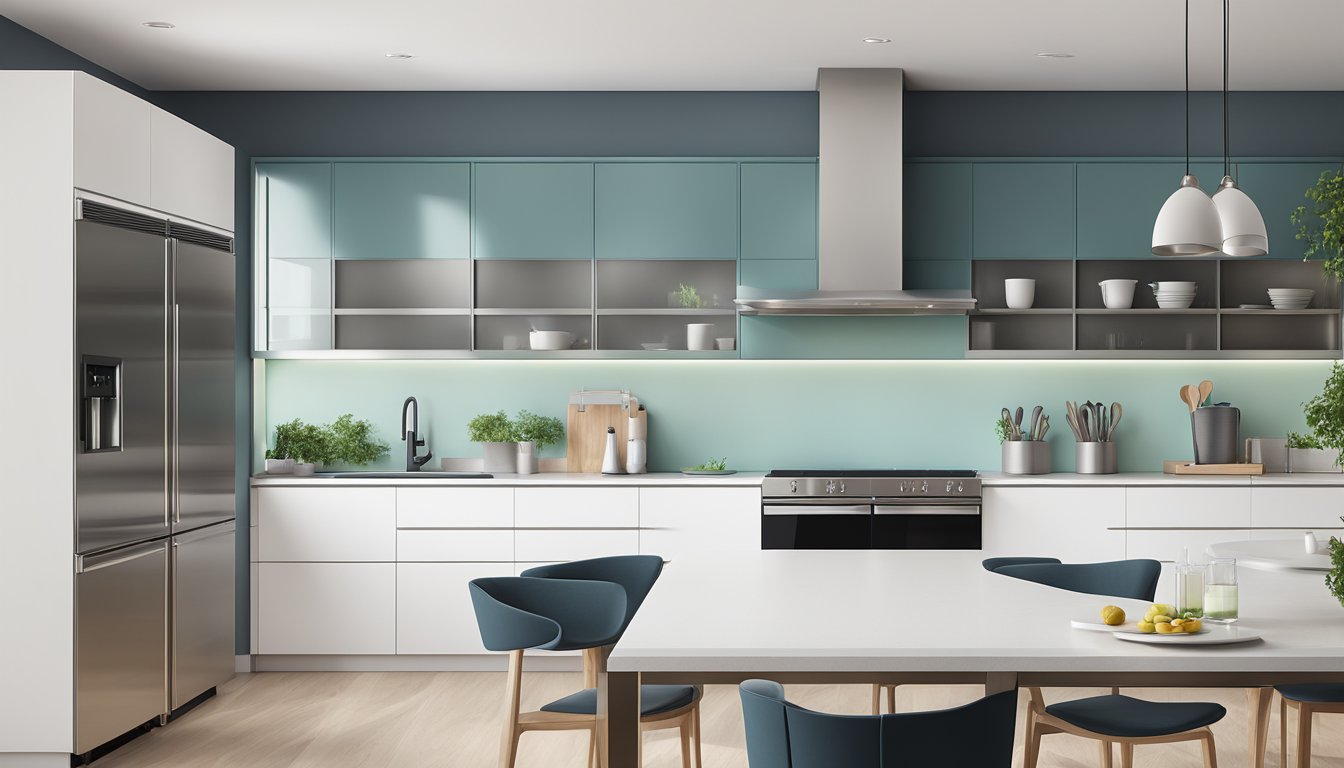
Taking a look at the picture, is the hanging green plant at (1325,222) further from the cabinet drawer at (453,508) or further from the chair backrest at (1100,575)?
the cabinet drawer at (453,508)

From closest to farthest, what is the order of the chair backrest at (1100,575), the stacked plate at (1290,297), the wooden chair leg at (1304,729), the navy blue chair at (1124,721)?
1. the navy blue chair at (1124,721)
2. the wooden chair leg at (1304,729)
3. the chair backrest at (1100,575)
4. the stacked plate at (1290,297)

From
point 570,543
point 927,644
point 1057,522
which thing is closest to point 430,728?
point 570,543

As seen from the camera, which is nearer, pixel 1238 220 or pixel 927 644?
pixel 927 644

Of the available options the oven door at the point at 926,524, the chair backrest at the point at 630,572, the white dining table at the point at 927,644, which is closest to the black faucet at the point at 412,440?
the oven door at the point at 926,524

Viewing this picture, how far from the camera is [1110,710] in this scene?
283 cm

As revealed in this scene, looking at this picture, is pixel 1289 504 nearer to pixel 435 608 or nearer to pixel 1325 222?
pixel 1325 222

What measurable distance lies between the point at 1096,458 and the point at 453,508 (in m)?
3.15

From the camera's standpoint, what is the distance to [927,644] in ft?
7.04

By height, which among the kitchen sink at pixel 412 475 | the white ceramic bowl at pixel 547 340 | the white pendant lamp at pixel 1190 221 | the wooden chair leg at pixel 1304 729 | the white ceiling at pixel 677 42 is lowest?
the wooden chair leg at pixel 1304 729

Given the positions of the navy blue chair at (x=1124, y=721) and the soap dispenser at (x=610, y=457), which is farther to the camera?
the soap dispenser at (x=610, y=457)

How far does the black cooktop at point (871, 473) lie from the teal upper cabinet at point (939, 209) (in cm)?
107

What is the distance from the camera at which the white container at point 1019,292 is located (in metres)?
5.54

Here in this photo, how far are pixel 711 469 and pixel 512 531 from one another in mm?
1036

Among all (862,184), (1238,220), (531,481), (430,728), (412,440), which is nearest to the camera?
(1238,220)
